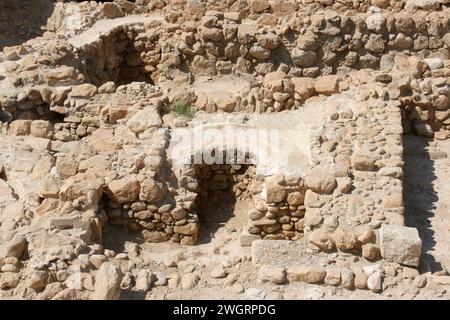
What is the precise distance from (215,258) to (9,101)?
4.65 meters

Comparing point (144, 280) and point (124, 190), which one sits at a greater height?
point (124, 190)

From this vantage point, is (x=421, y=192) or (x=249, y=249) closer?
(x=249, y=249)

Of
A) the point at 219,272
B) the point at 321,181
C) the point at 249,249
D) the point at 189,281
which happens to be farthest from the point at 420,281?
the point at 189,281

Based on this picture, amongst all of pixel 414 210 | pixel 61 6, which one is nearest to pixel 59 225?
pixel 414 210

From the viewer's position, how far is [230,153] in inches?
308

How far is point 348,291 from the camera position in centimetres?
569

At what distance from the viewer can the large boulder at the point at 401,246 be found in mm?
5926

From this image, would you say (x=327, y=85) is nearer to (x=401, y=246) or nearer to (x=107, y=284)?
(x=401, y=246)

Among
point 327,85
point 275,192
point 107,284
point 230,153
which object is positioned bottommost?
point 107,284

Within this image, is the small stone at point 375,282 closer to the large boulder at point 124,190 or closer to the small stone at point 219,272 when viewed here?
the small stone at point 219,272

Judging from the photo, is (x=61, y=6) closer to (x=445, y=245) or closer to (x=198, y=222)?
(x=198, y=222)

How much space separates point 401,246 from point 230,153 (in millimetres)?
2722

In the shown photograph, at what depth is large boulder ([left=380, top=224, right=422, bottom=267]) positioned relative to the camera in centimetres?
593

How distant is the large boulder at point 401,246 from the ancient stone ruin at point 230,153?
2cm
